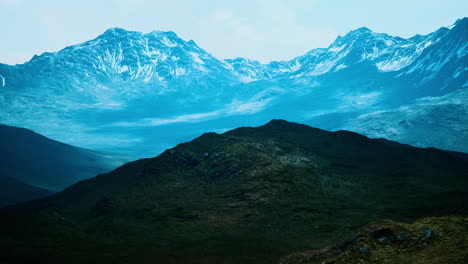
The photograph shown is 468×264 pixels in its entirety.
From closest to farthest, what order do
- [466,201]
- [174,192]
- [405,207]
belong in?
[466,201]
[405,207]
[174,192]

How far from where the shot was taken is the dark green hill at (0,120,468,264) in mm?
97062

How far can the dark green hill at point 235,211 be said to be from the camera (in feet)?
318

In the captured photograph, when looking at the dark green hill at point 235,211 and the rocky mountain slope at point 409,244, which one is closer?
the rocky mountain slope at point 409,244

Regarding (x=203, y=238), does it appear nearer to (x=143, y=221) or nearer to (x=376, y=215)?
(x=143, y=221)

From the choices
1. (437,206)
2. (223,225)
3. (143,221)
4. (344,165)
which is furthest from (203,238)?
(344,165)

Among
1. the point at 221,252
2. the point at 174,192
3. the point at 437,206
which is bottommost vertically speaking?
the point at 221,252

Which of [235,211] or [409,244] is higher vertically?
[235,211]

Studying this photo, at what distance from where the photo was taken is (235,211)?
144m

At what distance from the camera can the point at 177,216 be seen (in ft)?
478

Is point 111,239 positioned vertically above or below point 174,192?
below

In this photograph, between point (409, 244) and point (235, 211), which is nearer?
point (409, 244)

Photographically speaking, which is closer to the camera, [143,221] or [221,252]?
[221,252]

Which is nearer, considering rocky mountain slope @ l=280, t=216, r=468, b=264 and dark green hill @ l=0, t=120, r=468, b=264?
rocky mountain slope @ l=280, t=216, r=468, b=264

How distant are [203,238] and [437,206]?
7848 centimetres
